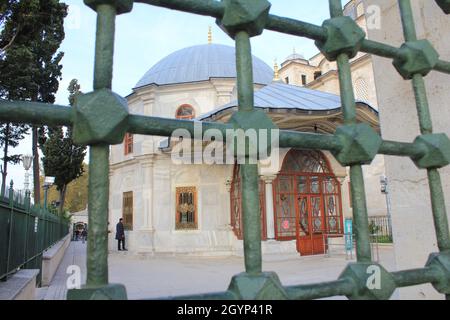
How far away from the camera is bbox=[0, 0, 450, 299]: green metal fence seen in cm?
79

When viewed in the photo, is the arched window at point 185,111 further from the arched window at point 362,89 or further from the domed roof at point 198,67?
the arched window at point 362,89

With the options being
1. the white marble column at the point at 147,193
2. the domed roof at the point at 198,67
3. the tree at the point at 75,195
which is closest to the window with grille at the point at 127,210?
the white marble column at the point at 147,193

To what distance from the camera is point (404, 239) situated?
1706 mm

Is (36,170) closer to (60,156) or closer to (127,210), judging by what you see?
(60,156)

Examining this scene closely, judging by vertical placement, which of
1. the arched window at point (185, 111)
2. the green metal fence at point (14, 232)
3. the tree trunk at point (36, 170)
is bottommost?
the green metal fence at point (14, 232)

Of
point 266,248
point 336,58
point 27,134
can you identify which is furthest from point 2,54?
point 336,58

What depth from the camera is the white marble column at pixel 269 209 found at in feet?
43.1

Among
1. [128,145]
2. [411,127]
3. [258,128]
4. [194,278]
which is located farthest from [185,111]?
[258,128]

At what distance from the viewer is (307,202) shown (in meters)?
14.2

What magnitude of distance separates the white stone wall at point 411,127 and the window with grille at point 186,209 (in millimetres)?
14691

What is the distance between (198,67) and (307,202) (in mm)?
9906

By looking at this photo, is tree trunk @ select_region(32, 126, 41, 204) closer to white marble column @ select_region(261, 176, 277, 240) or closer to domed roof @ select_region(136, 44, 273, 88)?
domed roof @ select_region(136, 44, 273, 88)

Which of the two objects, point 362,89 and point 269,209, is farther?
point 362,89
